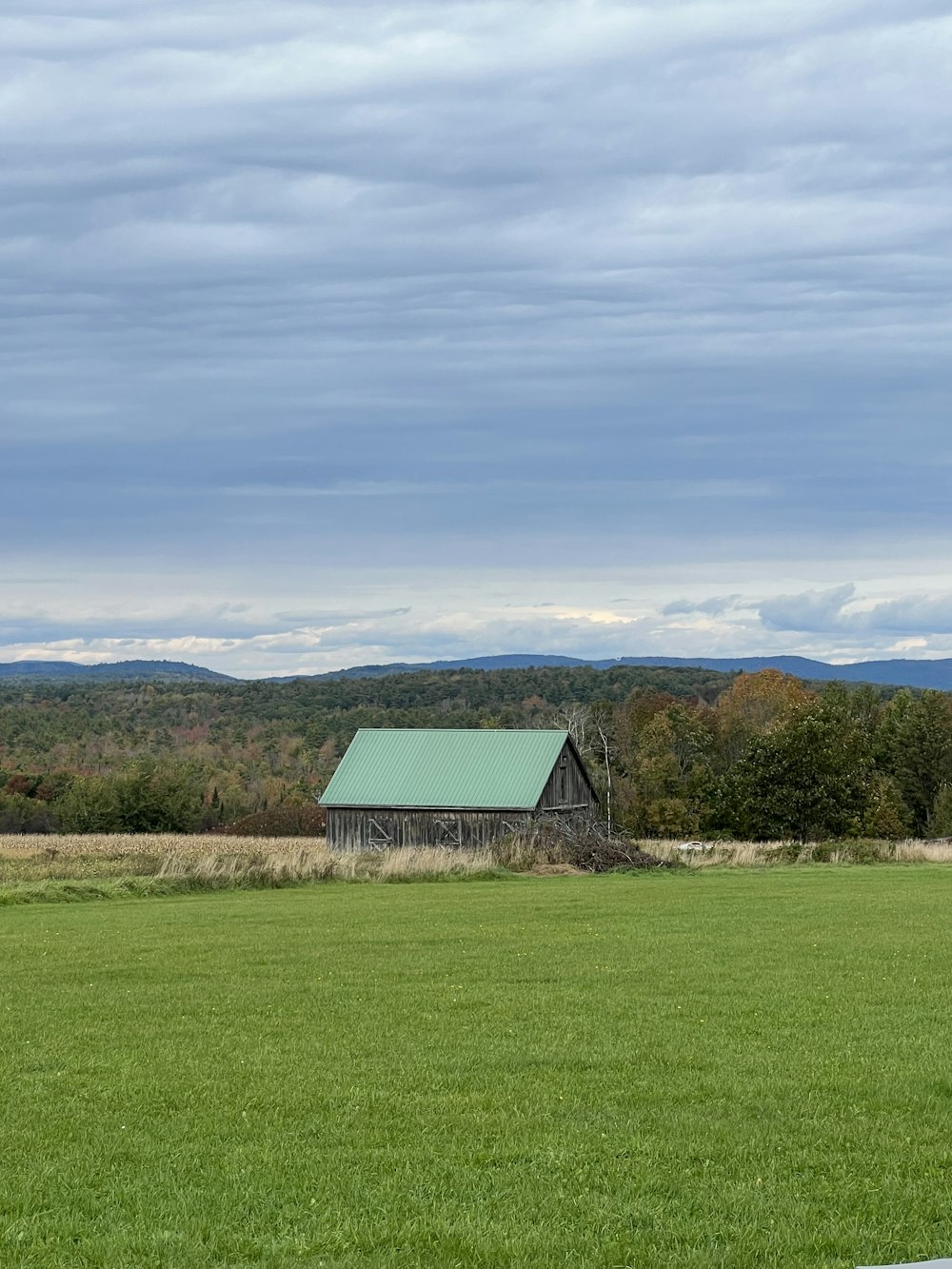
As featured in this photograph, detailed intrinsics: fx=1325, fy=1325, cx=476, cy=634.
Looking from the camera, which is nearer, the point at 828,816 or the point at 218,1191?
the point at 218,1191

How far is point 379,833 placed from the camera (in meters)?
56.7

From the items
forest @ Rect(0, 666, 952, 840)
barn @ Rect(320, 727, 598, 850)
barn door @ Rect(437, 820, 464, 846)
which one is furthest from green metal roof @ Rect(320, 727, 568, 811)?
forest @ Rect(0, 666, 952, 840)

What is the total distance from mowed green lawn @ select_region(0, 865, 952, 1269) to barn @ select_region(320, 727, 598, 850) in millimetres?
32781

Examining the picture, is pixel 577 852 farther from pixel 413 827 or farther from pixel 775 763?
pixel 775 763

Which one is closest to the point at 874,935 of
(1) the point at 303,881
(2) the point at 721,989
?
(2) the point at 721,989

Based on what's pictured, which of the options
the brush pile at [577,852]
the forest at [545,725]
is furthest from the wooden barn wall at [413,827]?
the forest at [545,725]

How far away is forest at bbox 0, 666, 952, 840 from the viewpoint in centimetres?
6750

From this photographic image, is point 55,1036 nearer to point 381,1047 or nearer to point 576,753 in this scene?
point 381,1047

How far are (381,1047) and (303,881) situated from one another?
89.3 ft

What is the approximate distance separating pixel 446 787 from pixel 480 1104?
45.5 meters

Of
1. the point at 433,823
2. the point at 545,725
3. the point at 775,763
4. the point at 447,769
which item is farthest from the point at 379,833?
the point at 545,725

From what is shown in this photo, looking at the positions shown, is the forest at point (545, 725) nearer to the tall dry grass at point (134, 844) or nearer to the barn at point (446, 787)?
the tall dry grass at point (134, 844)

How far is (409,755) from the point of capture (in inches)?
2323

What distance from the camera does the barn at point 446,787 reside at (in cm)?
5553
